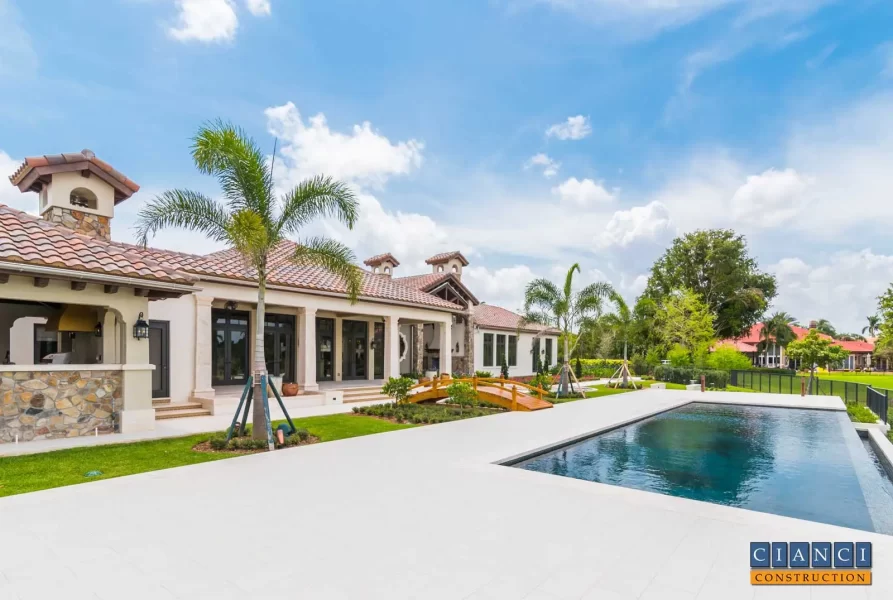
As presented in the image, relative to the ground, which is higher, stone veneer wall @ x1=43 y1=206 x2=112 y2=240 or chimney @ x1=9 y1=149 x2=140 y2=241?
chimney @ x1=9 y1=149 x2=140 y2=241

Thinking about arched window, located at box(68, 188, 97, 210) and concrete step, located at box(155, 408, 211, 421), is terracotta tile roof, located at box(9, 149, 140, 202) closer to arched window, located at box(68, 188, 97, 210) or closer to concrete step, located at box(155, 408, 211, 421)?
arched window, located at box(68, 188, 97, 210)

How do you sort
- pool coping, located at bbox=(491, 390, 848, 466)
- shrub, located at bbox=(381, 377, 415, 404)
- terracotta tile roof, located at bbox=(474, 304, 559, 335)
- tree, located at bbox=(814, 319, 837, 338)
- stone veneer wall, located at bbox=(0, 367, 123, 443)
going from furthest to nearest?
tree, located at bbox=(814, 319, 837, 338)
terracotta tile roof, located at bbox=(474, 304, 559, 335)
shrub, located at bbox=(381, 377, 415, 404)
stone veneer wall, located at bbox=(0, 367, 123, 443)
pool coping, located at bbox=(491, 390, 848, 466)

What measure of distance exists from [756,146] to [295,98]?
17.1 meters

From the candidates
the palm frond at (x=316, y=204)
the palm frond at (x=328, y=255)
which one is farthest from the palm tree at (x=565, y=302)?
the palm frond at (x=316, y=204)

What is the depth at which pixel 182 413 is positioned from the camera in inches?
523

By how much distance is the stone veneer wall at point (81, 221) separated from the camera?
41.3 ft

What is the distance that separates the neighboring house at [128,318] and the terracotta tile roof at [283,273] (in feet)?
0.26

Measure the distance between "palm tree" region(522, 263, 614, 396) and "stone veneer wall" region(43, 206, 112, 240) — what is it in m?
15.0

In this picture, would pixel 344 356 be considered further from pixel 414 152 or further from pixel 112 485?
pixel 112 485

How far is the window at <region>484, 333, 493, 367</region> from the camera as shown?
1171 inches

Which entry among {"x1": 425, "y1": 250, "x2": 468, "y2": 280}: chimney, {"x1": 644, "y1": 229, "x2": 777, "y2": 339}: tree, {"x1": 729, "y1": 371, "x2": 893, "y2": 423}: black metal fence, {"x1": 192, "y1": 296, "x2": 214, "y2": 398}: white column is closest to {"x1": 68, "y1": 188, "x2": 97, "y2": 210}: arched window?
{"x1": 192, "y1": 296, "x2": 214, "y2": 398}: white column

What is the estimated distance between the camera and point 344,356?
21672mm

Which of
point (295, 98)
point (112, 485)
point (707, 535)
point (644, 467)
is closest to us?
point (707, 535)

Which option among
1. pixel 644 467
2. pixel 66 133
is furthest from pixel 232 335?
pixel 644 467
